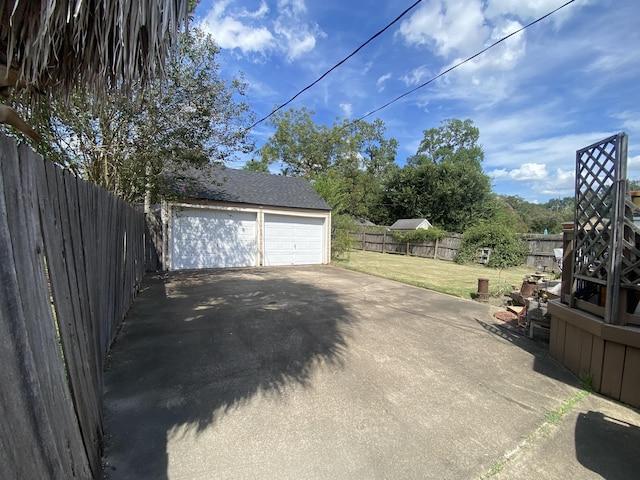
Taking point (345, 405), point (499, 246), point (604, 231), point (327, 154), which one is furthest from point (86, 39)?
point (327, 154)

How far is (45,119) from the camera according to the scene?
4871mm

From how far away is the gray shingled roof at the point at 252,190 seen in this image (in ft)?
37.3

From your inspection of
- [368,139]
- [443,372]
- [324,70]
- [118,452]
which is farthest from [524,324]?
[368,139]

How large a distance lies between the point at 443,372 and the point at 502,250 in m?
13.6

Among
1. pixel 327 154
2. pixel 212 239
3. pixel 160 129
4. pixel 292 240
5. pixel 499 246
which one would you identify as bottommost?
pixel 499 246

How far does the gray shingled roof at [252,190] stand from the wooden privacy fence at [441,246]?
3.98 m

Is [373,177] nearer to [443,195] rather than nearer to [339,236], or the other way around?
[443,195]

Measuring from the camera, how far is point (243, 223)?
40.3 ft

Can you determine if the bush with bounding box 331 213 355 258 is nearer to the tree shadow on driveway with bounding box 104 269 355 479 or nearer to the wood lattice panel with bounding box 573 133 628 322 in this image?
the tree shadow on driveway with bounding box 104 269 355 479

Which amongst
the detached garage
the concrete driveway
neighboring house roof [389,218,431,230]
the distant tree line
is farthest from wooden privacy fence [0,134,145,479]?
neighboring house roof [389,218,431,230]

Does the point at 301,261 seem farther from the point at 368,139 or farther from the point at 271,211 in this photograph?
the point at 368,139

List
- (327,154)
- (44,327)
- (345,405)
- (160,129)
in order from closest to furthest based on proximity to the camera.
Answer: (44,327)
(345,405)
(160,129)
(327,154)

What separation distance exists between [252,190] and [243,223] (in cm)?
167

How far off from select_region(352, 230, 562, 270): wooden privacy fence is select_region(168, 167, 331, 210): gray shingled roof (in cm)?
398
